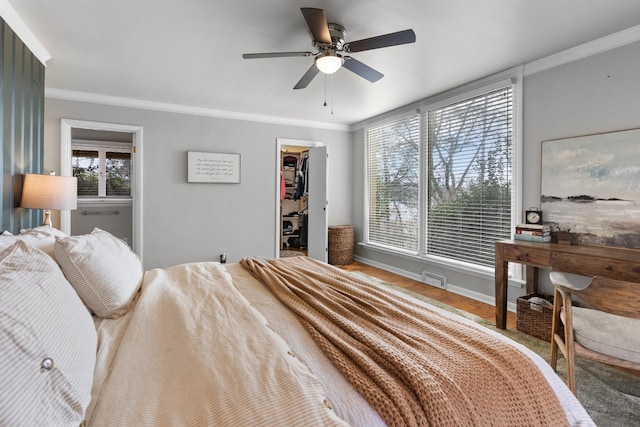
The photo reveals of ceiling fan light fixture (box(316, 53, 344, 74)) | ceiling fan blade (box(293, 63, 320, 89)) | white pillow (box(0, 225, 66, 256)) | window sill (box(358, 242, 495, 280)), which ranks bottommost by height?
window sill (box(358, 242, 495, 280))

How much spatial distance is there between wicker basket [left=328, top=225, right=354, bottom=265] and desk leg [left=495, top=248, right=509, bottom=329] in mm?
2768

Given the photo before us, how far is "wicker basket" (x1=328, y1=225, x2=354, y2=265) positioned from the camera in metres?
5.28

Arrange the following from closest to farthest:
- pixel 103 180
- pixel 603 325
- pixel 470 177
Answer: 1. pixel 603 325
2. pixel 470 177
3. pixel 103 180

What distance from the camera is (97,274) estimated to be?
1.34m

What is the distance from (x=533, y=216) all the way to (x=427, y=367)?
259 centimetres

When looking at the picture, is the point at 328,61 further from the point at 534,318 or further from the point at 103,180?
the point at 103,180

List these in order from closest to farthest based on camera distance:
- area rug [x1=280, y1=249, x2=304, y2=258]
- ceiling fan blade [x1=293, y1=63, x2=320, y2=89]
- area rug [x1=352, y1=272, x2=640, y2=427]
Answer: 1. area rug [x1=352, y1=272, x2=640, y2=427]
2. ceiling fan blade [x1=293, y1=63, x2=320, y2=89]
3. area rug [x1=280, y1=249, x2=304, y2=258]

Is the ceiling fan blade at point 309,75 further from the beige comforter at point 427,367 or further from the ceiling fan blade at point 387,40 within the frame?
the beige comforter at point 427,367

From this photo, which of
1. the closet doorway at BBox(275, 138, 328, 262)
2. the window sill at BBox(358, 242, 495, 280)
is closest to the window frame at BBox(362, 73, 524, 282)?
the window sill at BBox(358, 242, 495, 280)

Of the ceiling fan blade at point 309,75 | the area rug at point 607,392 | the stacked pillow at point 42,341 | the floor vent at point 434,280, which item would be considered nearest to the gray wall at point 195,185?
the ceiling fan blade at point 309,75

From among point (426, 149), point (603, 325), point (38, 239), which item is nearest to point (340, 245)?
point (426, 149)

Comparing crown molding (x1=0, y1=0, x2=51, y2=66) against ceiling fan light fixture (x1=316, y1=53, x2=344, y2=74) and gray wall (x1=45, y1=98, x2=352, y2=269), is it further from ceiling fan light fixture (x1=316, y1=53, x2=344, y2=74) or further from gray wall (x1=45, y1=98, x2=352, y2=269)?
ceiling fan light fixture (x1=316, y1=53, x2=344, y2=74)

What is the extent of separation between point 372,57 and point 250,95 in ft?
5.58

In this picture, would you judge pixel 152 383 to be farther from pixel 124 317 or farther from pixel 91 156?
pixel 91 156
